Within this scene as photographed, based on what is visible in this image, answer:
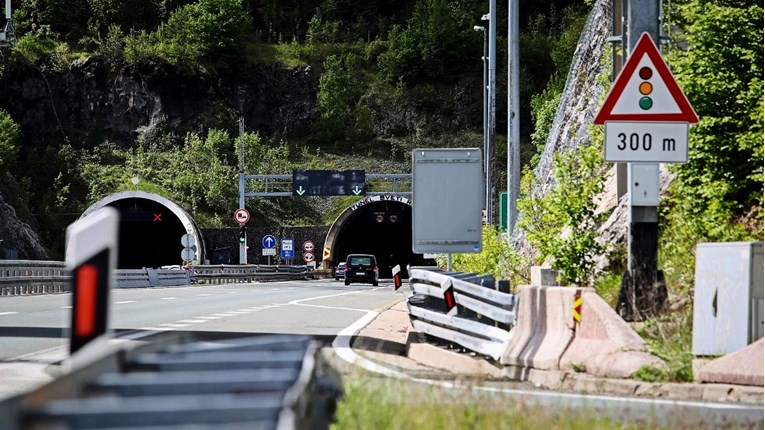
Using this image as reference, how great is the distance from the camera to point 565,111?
3894 cm

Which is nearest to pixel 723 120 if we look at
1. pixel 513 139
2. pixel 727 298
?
pixel 727 298

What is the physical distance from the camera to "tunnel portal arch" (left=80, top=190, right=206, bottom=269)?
233 feet

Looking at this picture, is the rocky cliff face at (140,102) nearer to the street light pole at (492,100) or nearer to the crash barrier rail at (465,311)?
the street light pole at (492,100)

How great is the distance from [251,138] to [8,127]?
16223mm

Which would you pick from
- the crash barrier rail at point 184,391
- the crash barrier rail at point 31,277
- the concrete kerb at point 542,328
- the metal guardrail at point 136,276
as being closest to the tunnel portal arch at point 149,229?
the metal guardrail at point 136,276

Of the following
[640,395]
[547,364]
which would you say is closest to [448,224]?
[547,364]

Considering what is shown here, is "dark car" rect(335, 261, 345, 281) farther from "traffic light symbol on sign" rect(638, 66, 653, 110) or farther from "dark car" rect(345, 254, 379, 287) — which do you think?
"traffic light symbol on sign" rect(638, 66, 653, 110)

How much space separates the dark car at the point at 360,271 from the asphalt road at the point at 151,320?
34.1 metres

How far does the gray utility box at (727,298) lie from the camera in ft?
34.4

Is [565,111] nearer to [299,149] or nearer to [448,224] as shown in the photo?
[448,224]

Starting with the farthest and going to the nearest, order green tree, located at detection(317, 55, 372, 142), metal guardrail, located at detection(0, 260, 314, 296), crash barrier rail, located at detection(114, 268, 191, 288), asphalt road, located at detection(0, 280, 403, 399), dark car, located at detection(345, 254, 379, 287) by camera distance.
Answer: green tree, located at detection(317, 55, 372, 142) → dark car, located at detection(345, 254, 379, 287) → crash barrier rail, located at detection(114, 268, 191, 288) → metal guardrail, located at detection(0, 260, 314, 296) → asphalt road, located at detection(0, 280, 403, 399)

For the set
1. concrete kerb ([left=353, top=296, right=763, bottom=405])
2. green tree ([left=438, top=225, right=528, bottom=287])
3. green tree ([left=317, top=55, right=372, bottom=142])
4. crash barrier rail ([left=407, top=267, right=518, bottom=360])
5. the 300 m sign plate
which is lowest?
concrete kerb ([left=353, top=296, right=763, bottom=405])

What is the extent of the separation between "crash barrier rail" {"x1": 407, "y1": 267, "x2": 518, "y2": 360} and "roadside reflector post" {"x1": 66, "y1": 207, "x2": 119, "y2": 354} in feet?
32.9

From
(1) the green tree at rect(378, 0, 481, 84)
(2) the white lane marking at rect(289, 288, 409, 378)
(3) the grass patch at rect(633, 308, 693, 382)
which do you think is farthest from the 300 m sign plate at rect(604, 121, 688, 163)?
(1) the green tree at rect(378, 0, 481, 84)
